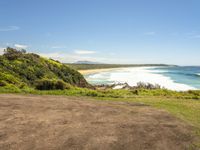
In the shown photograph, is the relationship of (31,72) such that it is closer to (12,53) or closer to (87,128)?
(12,53)

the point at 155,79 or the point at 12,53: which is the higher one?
the point at 12,53

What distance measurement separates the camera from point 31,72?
3003cm

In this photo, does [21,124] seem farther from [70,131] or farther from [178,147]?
[178,147]

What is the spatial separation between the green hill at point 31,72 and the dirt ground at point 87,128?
7919 millimetres

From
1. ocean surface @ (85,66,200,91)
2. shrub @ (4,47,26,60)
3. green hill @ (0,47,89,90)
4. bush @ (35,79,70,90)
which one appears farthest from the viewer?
ocean surface @ (85,66,200,91)

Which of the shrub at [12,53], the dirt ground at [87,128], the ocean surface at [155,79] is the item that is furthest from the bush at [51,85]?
the ocean surface at [155,79]

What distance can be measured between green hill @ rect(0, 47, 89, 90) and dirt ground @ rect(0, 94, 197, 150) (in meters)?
7.92

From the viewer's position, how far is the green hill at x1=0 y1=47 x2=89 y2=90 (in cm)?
2161

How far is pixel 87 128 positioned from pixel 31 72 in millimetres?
22223

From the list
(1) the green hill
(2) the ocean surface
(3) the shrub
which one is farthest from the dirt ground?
(2) the ocean surface

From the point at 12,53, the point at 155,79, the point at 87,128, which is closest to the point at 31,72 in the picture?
Answer: the point at 12,53

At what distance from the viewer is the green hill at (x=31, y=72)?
21.6 meters

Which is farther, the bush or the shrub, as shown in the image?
the shrub

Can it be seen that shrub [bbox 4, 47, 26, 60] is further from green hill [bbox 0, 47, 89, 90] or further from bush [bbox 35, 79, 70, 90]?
bush [bbox 35, 79, 70, 90]
